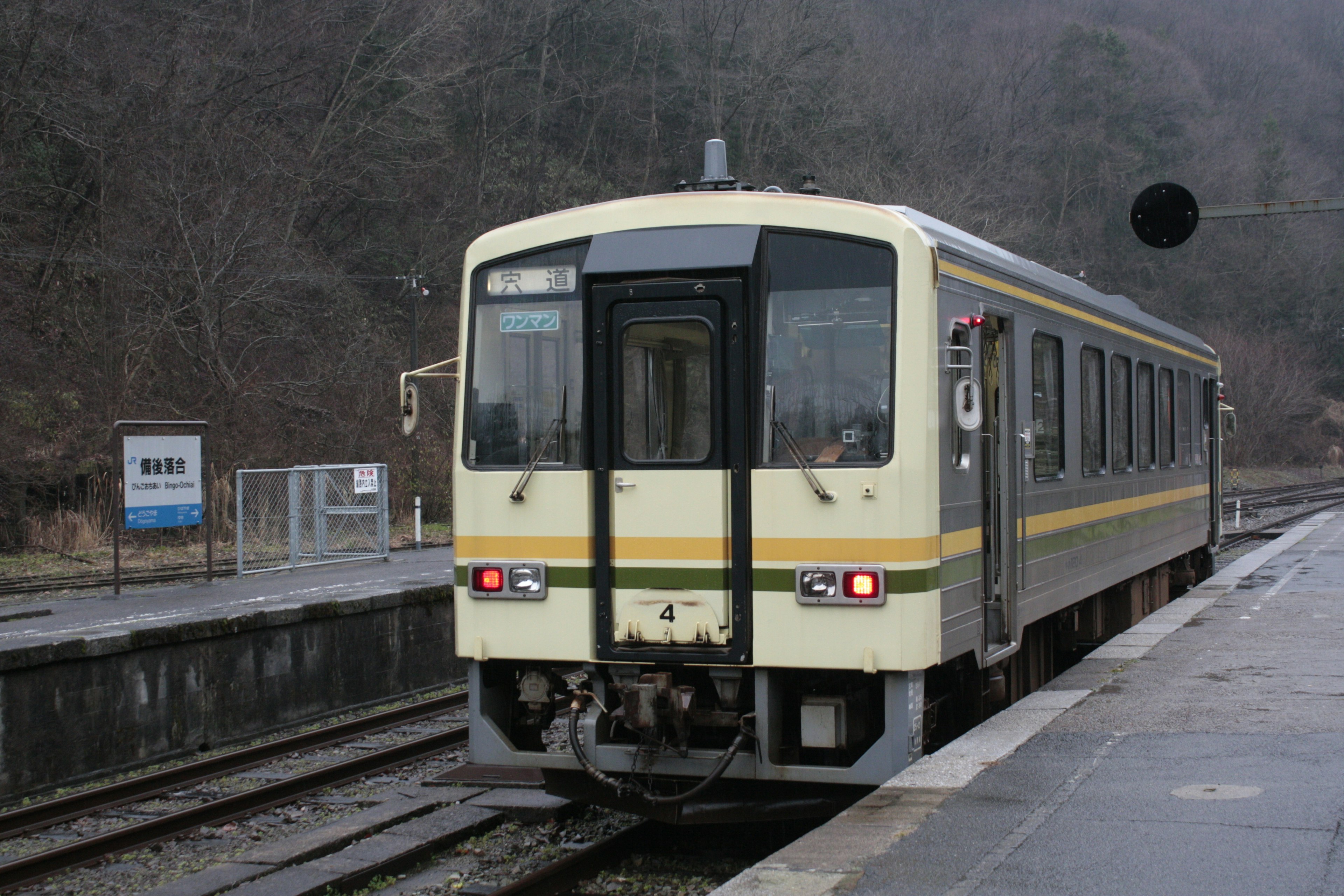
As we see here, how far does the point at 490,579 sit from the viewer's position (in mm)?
6328

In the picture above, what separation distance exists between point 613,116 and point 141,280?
2033 centimetres

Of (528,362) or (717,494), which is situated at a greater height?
(528,362)

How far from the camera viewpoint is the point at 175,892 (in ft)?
19.7

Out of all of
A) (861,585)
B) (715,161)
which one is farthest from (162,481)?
(861,585)

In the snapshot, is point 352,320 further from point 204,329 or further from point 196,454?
point 196,454

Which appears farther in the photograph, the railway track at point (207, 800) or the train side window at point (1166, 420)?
the train side window at point (1166, 420)

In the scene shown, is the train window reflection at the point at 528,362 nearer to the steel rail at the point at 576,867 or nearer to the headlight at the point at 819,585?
the headlight at the point at 819,585

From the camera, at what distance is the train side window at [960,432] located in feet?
20.5

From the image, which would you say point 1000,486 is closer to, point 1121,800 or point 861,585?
point 861,585

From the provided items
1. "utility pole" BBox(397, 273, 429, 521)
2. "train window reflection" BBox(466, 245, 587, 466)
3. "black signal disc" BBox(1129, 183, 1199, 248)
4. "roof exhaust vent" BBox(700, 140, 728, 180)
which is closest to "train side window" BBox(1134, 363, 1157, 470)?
"black signal disc" BBox(1129, 183, 1199, 248)

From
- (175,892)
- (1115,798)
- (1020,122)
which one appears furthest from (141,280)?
(1020,122)

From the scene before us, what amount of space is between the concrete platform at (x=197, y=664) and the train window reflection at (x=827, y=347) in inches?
228

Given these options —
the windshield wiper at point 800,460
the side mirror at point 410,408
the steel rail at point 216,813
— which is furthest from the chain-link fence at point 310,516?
the windshield wiper at point 800,460

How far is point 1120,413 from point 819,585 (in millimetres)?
5680
